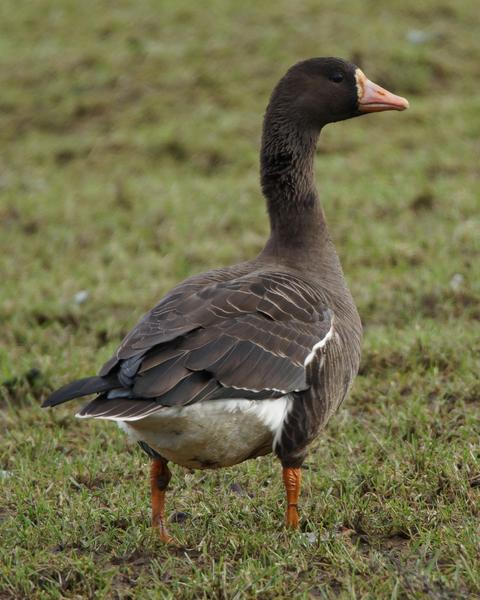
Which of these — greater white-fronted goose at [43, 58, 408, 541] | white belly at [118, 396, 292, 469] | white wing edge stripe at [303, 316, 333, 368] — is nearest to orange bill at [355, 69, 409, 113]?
greater white-fronted goose at [43, 58, 408, 541]

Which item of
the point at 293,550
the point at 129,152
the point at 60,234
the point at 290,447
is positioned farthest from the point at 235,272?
the point at 129,152

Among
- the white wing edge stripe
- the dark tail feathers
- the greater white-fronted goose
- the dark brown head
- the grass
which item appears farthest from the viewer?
the dark brown head

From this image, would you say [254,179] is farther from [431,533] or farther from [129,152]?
[431,533]

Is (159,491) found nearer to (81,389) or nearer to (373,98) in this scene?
(81,389)

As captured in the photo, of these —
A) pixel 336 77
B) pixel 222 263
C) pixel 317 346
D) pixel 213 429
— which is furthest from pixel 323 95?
pixel 222 263

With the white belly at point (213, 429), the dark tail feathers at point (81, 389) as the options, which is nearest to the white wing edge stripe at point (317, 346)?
the white belly at point (213, 429)

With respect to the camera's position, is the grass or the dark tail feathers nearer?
the dark tail feathers

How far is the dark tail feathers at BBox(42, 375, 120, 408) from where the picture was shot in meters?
3.63

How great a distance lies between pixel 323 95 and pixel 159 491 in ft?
7.44

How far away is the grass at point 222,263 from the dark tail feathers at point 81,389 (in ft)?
2.07

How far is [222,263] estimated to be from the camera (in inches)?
316

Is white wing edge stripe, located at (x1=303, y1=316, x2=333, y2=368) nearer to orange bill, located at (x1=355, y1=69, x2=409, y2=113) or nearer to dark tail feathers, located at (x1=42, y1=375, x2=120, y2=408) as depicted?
dark tail feathers, located at (x1=42, y1=375, x2=120, y2=408)

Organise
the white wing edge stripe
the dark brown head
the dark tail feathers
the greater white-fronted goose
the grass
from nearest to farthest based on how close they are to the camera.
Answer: the dark tail feathers
the greater white-fronted goose
the grass
the white wing edge stripe
the dark brown head

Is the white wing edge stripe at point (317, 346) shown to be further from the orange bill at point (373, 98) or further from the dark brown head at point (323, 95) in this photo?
the orange bill at point (373, 98)
